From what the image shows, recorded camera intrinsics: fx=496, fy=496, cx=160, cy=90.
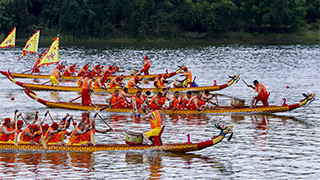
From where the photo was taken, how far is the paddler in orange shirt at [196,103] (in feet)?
103

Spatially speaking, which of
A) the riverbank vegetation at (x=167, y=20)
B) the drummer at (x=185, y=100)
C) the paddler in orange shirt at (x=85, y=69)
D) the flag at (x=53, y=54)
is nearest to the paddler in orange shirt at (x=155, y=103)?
the drummer at (x=185, y=100)

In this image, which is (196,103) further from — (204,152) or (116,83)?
(116,83)

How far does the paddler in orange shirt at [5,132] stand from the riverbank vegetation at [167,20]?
300ft

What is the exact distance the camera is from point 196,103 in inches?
1238

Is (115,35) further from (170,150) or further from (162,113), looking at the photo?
(170,150)

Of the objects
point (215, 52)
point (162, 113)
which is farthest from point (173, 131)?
point (215, 52)

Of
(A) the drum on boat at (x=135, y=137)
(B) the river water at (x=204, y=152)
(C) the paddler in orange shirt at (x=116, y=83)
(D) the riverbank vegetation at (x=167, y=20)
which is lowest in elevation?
(B) the river water at (x=204, y=152)

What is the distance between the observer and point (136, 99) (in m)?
31.6

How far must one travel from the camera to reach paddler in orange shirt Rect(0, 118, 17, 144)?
22.0 m

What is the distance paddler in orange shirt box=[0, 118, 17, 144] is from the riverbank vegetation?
91.3 m

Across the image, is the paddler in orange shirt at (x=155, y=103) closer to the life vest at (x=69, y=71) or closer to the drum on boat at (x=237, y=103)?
the drum on boat at (x=237, y=103)

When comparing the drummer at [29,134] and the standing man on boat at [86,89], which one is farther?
the standing man on boat at [86,89]

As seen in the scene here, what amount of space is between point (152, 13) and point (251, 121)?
296 ft

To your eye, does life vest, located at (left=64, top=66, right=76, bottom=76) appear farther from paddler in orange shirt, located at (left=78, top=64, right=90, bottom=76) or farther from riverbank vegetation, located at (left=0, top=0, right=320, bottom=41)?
riverbank vegetation, located at (left=0, top=0, right=320, bottom=41)
